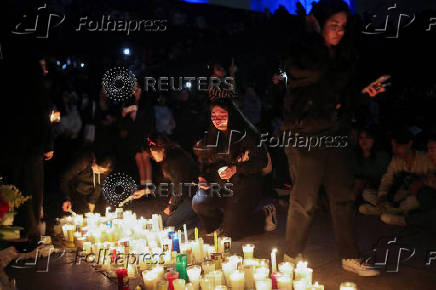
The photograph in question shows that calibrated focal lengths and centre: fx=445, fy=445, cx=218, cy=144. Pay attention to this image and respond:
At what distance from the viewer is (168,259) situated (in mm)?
3797

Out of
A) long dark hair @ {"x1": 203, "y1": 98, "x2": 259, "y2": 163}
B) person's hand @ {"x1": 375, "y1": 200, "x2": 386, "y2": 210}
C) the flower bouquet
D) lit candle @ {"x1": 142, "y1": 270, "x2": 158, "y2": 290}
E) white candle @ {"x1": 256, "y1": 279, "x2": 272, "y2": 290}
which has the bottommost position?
lit candle @ {"x1": 142, "y1": 270, "x2": 158, "y2": 290}

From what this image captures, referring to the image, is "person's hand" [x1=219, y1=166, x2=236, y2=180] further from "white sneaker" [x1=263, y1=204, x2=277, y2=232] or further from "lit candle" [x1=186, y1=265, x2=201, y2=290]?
"lit candle" [x1=186, y1=265, x2=201, y2=290]

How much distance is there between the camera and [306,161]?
3.42 meters

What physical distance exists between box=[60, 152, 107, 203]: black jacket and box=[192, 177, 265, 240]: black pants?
1565 millimetres

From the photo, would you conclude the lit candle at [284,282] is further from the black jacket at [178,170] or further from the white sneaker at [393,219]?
the white sneaker at [393,219]

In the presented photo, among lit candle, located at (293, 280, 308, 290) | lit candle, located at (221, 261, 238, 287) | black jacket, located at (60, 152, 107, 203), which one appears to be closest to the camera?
lit candle, located at (293, 280, 308, 290)

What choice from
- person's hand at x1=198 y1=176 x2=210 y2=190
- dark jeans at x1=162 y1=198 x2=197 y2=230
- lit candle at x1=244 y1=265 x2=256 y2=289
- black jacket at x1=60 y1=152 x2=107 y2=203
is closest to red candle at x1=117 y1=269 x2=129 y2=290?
lit candle at x1=244 y1=265 x2=256 y2=289

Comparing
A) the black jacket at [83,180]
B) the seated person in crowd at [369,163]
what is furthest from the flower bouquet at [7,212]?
the seated person in crowd at [369,163]

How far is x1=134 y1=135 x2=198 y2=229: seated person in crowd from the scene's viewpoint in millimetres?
5109

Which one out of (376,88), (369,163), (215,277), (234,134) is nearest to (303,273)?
(215,277)

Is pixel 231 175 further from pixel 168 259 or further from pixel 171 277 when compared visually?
pixel 171 277

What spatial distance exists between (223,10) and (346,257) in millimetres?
10267

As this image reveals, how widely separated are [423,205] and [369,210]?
0.73 metres

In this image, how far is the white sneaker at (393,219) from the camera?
16.1 ft
